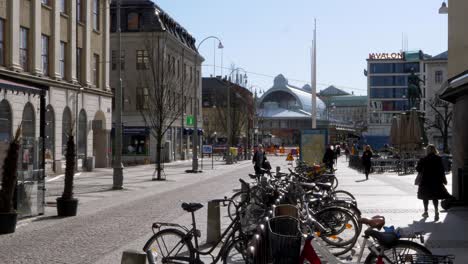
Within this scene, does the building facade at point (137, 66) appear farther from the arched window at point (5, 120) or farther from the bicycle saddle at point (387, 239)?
the bicycle saddle at point (387, 239)

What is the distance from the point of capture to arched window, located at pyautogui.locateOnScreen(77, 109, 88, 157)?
40312 mm

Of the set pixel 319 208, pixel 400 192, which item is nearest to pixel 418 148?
pixel 400 192

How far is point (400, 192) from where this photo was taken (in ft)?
79.7

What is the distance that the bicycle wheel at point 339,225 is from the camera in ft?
34.3

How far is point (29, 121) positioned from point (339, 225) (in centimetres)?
2481

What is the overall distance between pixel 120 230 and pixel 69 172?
354 centimetres

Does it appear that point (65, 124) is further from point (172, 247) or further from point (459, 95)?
point (172, 247)

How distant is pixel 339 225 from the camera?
1053 cm

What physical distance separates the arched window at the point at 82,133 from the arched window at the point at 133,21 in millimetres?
19334

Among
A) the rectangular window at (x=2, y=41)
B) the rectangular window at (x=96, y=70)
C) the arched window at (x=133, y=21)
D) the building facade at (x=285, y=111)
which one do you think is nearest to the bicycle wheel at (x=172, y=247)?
the rectangular window at (x=2, y=41)

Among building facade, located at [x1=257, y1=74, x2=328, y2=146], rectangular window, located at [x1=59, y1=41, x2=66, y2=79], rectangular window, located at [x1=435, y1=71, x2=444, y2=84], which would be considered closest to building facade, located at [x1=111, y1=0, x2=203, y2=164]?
rectangular window, located at [x1=59, y1=41, x2=66, y2=79]

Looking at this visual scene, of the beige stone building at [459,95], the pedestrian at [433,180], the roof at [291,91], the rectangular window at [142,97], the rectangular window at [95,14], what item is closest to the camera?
the pedestrian at [433,180]

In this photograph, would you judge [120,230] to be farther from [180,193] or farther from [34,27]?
[34,27]

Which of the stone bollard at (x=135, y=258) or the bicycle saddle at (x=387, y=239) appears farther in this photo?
the bicycle saddle at (x=387, y=239)
